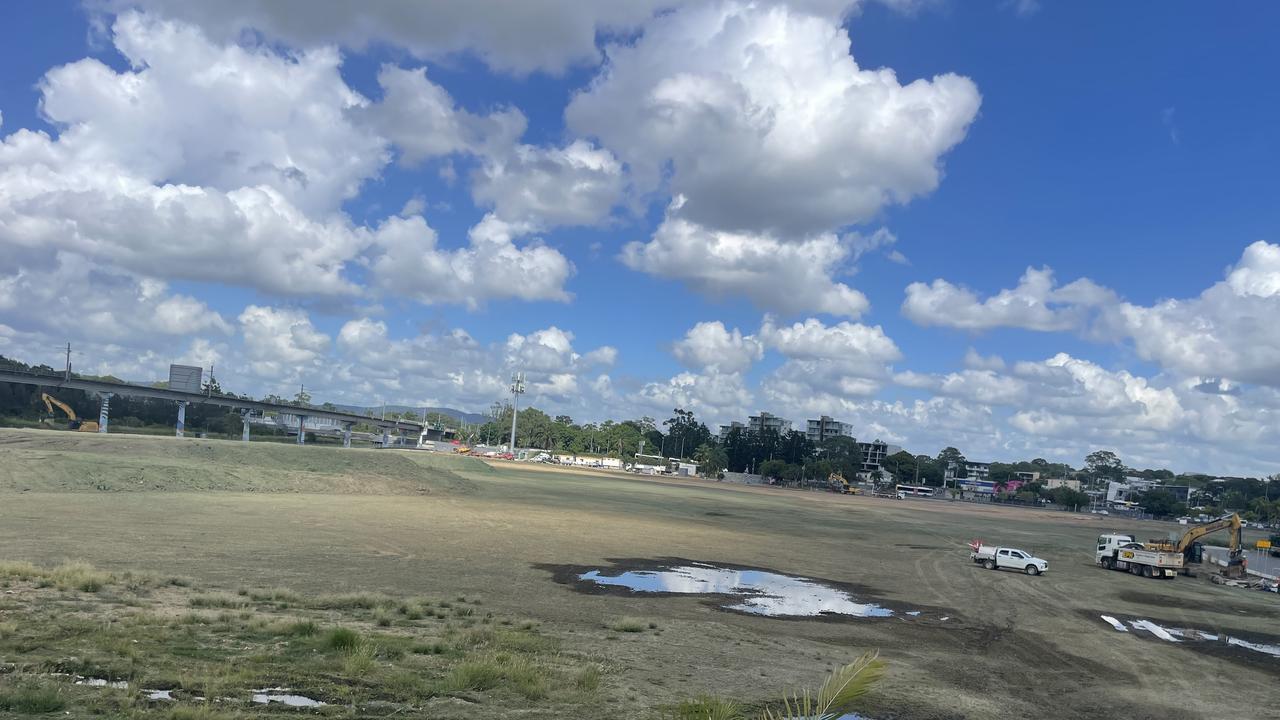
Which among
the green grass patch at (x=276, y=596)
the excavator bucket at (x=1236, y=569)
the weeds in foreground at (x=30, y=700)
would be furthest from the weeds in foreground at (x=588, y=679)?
the excavator bucket at (x=1236, y=569)

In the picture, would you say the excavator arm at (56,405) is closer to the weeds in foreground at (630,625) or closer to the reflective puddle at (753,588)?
the reflective puddle at (753,588)

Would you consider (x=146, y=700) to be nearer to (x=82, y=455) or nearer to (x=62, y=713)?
(x=62, y=713)

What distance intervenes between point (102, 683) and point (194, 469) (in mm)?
56179

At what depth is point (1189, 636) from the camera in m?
28.7

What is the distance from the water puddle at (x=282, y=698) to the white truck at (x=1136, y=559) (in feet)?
169

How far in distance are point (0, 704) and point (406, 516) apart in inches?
1639

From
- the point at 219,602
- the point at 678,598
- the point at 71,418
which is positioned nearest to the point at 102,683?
the point at 219,602

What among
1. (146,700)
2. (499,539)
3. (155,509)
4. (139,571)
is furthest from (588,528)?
(146,700)

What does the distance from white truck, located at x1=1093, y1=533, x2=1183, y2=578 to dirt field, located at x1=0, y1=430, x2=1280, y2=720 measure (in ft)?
4.53

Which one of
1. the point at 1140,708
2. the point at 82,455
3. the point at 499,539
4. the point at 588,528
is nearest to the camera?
the point at 1140,708

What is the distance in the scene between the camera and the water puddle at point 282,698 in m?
13.5

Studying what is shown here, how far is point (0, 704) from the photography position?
1198cm

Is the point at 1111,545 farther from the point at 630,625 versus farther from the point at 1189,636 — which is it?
the point at 630,625

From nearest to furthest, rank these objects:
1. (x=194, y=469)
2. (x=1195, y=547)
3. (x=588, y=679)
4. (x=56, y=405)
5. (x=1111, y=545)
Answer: (x=588, y=679) < (x=1111, y=545) < (x=1195, y=547) < (x=194, y=469) < (x=56, y=405)
